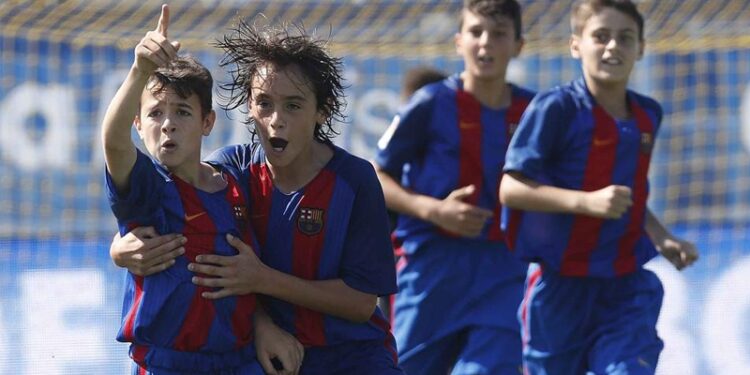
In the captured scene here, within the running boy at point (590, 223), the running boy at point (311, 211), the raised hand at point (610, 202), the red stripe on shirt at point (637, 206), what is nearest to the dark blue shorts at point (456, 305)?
the running boy at point (590, 223)

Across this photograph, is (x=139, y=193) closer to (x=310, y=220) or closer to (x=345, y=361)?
(x=310, y=220)

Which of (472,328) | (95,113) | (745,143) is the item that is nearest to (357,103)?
(95,113)

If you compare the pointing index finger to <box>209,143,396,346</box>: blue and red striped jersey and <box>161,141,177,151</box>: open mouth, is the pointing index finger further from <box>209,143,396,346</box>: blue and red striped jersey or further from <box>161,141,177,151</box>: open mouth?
<box>209,143,396,346</box>: blue and red striped jersey

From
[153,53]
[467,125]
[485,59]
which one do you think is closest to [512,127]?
[467,125]

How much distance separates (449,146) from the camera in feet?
18.0

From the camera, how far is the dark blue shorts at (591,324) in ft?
15.4

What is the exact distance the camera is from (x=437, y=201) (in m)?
5.27

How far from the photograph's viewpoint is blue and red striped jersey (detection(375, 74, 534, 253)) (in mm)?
5469

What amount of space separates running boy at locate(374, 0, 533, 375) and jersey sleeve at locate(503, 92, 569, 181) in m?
0.51

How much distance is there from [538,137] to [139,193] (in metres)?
1.79

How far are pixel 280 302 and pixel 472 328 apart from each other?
5.98 ft

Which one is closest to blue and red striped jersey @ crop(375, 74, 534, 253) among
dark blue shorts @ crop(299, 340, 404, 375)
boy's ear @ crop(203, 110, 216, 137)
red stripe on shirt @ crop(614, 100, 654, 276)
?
red stripe on shirt @ crop(614, 100, 654, 276)

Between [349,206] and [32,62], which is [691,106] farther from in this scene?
[349,206]

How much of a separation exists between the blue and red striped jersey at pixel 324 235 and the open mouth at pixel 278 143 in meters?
0.13
